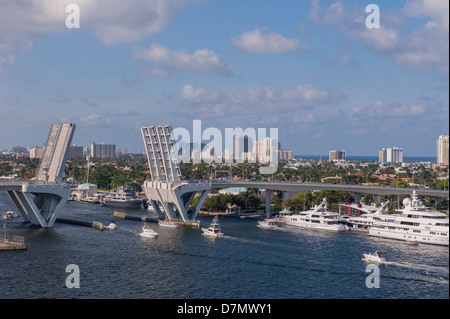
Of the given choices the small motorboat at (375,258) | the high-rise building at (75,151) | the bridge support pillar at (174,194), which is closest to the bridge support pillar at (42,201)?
the bridge support pillar at (174,194)

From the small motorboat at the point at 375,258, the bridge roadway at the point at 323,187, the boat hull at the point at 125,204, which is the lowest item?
the small motorboat at the point at 375,258

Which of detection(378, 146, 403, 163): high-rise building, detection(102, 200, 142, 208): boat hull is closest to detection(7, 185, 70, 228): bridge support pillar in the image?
detection(102, 200, 142, 208): boat hull

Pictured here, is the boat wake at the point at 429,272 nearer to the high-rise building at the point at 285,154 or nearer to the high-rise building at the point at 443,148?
the high-rise building at the point at 443,148

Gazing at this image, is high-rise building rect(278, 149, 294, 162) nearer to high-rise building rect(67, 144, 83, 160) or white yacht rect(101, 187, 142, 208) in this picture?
high-rise building rect(67, 144, 83, 160)
